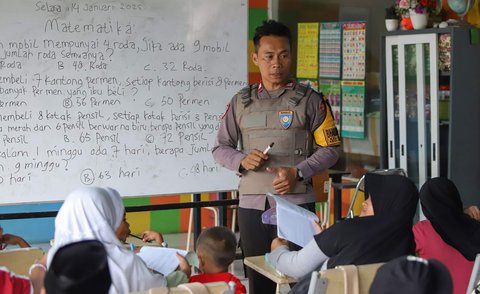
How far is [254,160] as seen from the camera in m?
3.69

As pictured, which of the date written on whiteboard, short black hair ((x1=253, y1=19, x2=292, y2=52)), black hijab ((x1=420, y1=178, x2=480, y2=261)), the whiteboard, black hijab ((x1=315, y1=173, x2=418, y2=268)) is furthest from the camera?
the date written on whiteboard

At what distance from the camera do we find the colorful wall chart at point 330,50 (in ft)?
22.5

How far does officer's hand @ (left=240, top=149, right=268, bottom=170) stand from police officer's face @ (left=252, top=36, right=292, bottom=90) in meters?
0.35

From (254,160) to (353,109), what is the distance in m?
3.18

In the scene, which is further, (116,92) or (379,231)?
(116,92)

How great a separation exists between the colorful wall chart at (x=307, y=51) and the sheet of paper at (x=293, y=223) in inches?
154

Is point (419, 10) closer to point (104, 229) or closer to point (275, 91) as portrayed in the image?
point (275, 91)

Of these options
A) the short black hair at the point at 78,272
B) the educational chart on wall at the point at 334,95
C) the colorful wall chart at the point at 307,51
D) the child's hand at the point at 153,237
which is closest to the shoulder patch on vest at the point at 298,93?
the child's hand at the point at 153,237

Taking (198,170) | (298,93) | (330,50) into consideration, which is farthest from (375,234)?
(330,50)

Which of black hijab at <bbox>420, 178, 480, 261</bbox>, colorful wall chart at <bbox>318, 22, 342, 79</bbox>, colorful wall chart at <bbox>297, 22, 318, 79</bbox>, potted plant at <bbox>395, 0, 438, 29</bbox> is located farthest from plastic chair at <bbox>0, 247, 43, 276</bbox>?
colorful wall chart at <bbox>297, 22, 318, 79</bbox>

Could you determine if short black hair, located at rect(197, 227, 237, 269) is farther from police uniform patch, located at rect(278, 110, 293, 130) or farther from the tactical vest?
police uniform patch, located at rect(278, 110, 293, 130)

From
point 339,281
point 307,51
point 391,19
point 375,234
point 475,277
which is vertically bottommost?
point 475,277

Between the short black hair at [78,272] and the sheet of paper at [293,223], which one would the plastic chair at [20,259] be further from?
the short black hair at [78,272]

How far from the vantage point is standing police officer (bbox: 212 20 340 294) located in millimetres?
3727
